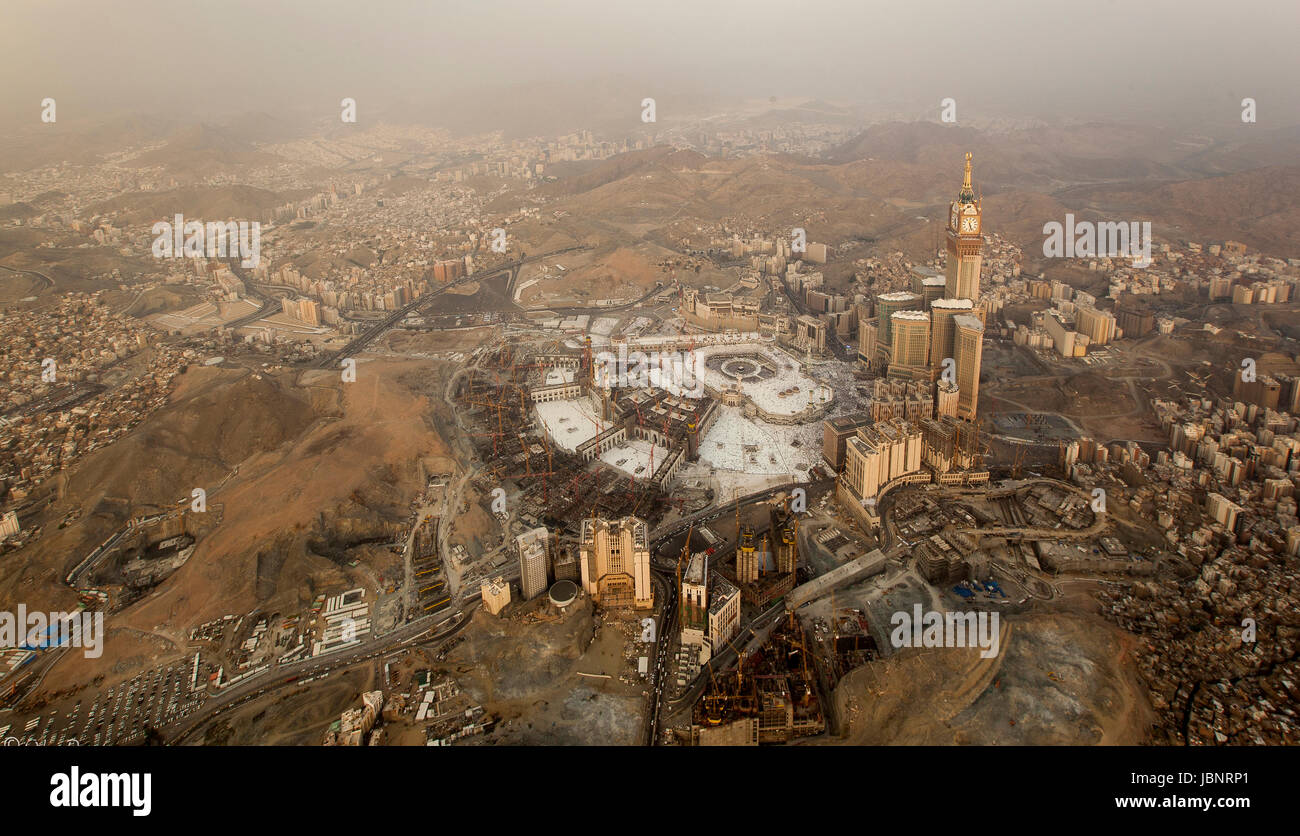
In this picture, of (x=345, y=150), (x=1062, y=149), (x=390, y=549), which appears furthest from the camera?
(x=345, y=150)

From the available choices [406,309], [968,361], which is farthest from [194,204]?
[968,361]

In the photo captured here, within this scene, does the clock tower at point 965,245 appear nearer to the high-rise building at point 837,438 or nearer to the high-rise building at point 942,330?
the high-rise building at point 942,330

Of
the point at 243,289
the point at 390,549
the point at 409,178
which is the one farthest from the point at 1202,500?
the point at 409,178

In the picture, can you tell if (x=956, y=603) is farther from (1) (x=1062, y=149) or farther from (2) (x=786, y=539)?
(1) (x=1062, y=149)

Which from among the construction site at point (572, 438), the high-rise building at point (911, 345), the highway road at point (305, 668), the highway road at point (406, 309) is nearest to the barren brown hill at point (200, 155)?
the highway road at point (406, 309)

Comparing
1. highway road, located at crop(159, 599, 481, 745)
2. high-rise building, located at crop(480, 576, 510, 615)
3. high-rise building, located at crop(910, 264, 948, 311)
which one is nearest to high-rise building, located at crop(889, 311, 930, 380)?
high-rise building, located at crop(910, 264, 948, 311)
